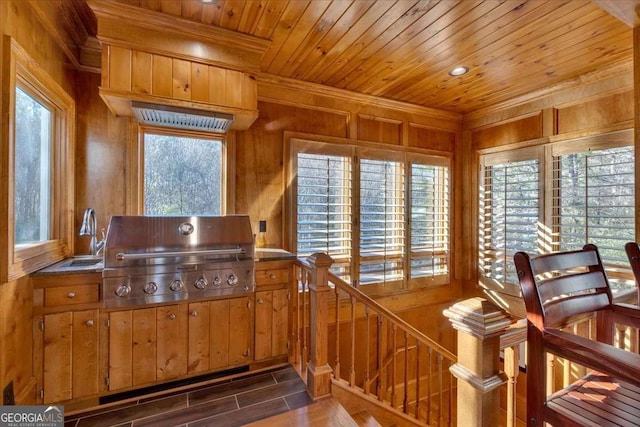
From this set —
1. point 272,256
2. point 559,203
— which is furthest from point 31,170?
point 559,203

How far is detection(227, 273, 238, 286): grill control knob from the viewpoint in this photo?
2.18 metres

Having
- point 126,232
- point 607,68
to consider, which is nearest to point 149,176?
point 126,232

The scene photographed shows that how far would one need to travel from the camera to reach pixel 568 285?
131cm

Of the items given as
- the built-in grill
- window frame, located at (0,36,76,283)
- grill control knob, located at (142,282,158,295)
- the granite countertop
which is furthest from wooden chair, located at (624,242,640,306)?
window frame, located at (0,36,76,283)

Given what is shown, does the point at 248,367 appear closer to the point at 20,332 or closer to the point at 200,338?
the point at 200,338

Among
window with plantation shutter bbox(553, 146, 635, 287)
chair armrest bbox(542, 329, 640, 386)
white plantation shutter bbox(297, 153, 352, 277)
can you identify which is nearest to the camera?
chair armrest bbox(542, 329, 640, 386)

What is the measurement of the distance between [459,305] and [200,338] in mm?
1818

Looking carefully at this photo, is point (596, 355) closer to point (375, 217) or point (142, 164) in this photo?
point (375, 217)

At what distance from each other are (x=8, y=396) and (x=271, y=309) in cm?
147

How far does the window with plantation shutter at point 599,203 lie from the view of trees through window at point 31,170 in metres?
4.29

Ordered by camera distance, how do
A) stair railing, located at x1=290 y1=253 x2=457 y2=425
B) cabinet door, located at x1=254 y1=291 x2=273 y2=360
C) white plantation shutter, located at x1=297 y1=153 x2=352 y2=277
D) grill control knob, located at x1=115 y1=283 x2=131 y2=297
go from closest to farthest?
grill control knob, located at x1=115 y1=283 x2=131 y2=297, stair railing, located at x1=290 y1=253 x2=457 y2=425, cabinet door, located at x1=254 y1=291 x2=273 y2=360, white plantation shutter, located at x1=297 y1=153 x2=352 y2=277

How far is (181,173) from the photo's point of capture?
2605 millimetres

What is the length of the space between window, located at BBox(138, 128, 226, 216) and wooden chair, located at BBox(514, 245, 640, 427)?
2353 millimetres

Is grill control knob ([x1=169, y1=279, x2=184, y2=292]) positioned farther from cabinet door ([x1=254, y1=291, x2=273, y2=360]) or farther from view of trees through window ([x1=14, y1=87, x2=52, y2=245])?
view of trees through window ([x1=14, y1=87, x2=52, y2=245])
